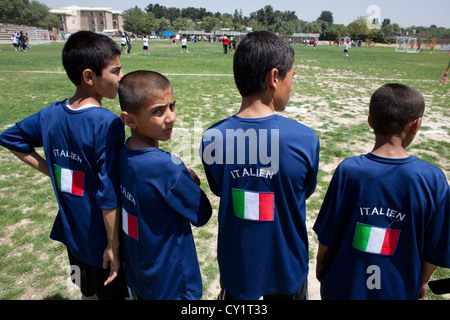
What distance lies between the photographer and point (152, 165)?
147 cm

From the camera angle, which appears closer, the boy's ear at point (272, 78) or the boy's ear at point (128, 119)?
the boy's ear at point (272, 78)

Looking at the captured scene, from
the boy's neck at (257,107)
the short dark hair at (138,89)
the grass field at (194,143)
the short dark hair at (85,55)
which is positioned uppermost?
the short dark hair at (85,55)

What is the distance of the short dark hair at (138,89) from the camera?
1.52 meters

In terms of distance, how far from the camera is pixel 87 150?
171 cm

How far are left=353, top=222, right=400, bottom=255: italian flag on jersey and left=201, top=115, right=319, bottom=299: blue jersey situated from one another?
12.1 inches

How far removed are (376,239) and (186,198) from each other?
3.50ft

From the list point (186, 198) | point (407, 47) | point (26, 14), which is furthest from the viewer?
point (26, 14)

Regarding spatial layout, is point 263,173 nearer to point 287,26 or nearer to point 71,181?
point 71,181

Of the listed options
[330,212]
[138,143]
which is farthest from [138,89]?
[330,212]

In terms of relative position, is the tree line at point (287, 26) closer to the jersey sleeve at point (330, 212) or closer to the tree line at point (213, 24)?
the tree line at point (213, 24)

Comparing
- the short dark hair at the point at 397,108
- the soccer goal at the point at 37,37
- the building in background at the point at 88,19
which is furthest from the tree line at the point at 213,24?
the short dark hair at the point at 397,108

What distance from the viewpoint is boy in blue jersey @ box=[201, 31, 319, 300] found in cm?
142

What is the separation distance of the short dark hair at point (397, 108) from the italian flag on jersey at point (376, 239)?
53 cm

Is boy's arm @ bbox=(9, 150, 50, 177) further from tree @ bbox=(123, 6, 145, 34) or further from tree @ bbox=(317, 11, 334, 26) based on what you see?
tree @ bbox=(317, 11, 334, 26)
